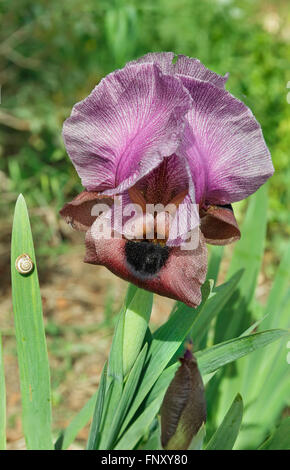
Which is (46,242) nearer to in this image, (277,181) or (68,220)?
(277,181)

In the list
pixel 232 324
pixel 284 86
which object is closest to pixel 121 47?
pixel 284 86

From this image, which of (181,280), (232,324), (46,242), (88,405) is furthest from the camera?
(46,242)

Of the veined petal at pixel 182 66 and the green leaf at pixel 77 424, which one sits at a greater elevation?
the veined petal at pixel 182 66

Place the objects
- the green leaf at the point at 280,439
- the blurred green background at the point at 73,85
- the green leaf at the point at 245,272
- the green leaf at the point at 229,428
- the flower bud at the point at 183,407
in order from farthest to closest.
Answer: the blurred green background at the point at 73,85
the green leaf at the point at 245,272
the green leaf at the point at 280,439
the green leaf at the point at 229,428
the flower bud at the point at 183,407

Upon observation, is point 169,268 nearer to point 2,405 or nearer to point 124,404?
point 124,404

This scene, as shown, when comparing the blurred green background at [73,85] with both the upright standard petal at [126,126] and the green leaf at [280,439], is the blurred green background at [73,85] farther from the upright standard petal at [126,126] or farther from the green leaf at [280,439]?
the upright standard petal at [126,126]

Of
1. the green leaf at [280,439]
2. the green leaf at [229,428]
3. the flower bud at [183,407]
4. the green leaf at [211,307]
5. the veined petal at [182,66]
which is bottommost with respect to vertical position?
the green leaf at [280,439]

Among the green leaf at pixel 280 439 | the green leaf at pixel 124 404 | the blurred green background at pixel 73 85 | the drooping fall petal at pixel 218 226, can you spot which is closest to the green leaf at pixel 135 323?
the green leaf at pixel 124 404
